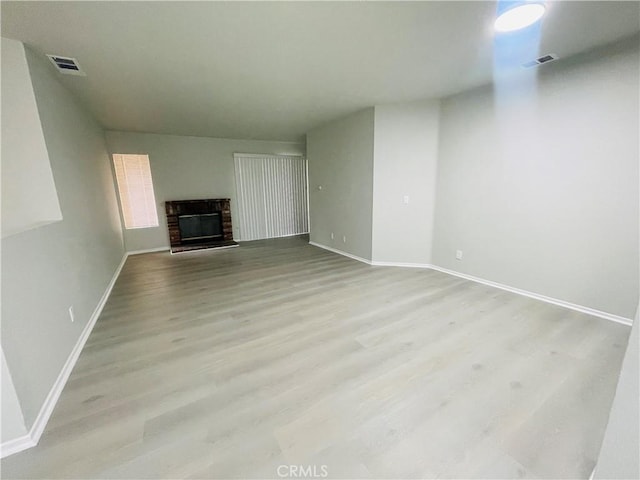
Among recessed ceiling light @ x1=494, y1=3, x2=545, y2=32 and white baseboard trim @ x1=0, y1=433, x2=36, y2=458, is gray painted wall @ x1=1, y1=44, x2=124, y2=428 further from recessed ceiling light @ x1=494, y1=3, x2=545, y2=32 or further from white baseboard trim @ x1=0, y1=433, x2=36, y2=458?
recessed ceiling light @ x1=494, y1=3, x2=545, y2=32

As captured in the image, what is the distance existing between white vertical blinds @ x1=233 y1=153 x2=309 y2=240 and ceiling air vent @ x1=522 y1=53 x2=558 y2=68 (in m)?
5.14

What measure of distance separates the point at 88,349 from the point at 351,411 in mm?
2240

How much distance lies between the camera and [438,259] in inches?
160

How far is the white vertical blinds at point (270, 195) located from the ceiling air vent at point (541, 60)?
5142 millimetres

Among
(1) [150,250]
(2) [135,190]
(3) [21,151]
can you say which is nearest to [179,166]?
(2) [135,190]

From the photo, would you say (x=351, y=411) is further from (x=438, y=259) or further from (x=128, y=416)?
(x=438, y=259)

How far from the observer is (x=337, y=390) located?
1.71 m

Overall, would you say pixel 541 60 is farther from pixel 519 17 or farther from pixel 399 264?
pixel 399 264

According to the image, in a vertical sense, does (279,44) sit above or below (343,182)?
above

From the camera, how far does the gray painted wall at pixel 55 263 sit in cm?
146

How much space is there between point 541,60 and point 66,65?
4467mm

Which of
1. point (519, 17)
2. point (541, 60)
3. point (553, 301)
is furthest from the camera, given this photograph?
point (553, 301)

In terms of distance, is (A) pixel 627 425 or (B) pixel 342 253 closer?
(A) pixel 627 425

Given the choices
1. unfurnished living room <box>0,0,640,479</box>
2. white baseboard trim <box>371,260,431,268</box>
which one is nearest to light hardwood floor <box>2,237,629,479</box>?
unfurnished living room <box>0,0,640,479</box>
